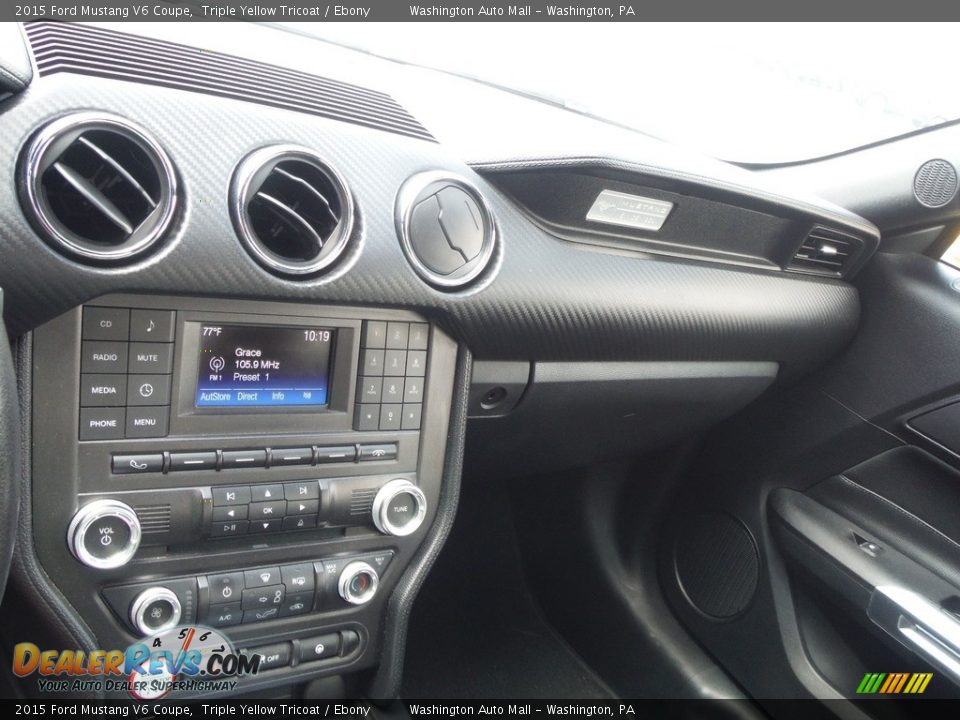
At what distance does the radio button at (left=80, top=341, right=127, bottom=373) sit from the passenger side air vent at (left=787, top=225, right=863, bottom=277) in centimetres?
114

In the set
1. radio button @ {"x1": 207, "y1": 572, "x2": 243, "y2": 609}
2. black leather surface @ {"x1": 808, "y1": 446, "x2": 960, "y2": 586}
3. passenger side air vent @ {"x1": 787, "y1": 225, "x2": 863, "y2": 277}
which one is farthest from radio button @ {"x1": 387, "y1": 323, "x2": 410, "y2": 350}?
black leather surface @ {"x1": 808, "y1": 446, "x2": 960, "y2": 586}

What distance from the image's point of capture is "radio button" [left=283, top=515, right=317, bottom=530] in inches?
39.7

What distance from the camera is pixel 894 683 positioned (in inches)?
57.8

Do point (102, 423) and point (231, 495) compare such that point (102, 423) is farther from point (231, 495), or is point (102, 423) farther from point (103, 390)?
point (231, 495)

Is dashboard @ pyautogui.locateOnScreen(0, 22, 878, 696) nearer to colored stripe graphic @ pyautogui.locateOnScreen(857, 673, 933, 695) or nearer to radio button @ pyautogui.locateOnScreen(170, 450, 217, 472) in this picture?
radio button @ pyautogui.locateOnScreen(170, 450, 217, 472)

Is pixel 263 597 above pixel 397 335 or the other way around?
the other way around

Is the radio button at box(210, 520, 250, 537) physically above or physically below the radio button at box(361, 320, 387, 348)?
below

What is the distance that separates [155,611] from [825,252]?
1.26 meters

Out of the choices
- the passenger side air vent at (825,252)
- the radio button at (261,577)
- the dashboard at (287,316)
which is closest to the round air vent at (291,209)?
the dashboard at (287,316)

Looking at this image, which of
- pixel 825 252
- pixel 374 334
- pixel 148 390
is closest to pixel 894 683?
pixel 825 252

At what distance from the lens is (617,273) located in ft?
4.16

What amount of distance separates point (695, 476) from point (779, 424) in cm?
23

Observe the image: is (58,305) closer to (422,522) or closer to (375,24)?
(422,522)

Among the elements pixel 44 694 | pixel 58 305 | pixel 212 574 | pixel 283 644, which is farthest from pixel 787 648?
pixel 58 305
